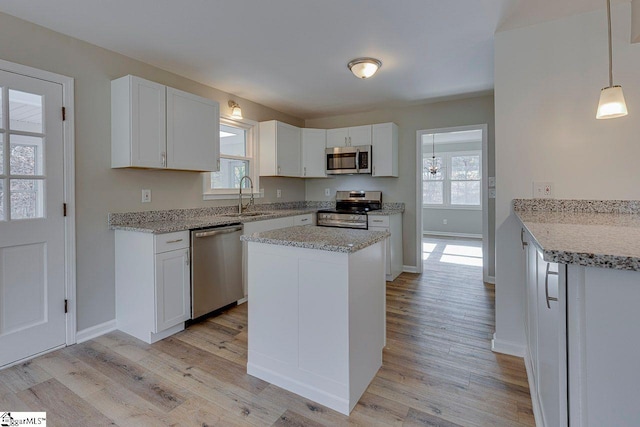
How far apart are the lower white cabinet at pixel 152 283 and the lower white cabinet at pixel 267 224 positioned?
0.65 m

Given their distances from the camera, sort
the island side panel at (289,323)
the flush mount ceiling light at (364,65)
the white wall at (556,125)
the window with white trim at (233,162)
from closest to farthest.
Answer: the island side panel at (289,323) → the white wall at (556,125) → the flush mount ceiling light at (364,65) → the window with white trim at (233,162)

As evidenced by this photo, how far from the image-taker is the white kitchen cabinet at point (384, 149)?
424cm

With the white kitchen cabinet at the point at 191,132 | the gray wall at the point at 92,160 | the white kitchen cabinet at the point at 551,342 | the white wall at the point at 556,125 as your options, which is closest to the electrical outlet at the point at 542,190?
the white wall at the point at 556,125

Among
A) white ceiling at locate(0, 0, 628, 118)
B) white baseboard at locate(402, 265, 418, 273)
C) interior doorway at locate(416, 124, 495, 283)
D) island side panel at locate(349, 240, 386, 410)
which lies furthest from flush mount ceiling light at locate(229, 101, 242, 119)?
interior doorway at locate(416, 124, 495, 283)

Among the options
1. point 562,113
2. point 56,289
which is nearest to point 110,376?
point 56,289

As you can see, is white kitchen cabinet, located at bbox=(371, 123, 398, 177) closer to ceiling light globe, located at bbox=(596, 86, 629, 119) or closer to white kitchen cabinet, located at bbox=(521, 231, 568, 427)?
ceiling light globe, located at bbox=(596, 86, 629, 119)

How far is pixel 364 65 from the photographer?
2.84 meters

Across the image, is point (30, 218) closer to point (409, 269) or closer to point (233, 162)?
point (233, 162)

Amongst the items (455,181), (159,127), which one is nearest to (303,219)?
(159,127)

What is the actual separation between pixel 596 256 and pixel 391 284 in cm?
314

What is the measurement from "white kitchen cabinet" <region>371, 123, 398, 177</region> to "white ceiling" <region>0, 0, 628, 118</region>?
30.6 inches

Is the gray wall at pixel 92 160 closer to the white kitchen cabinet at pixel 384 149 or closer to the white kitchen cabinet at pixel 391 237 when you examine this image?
the white kitchen cabinet at pixel 391 237

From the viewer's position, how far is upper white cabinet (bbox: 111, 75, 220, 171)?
2.55 m

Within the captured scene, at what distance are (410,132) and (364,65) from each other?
1.80 meters
